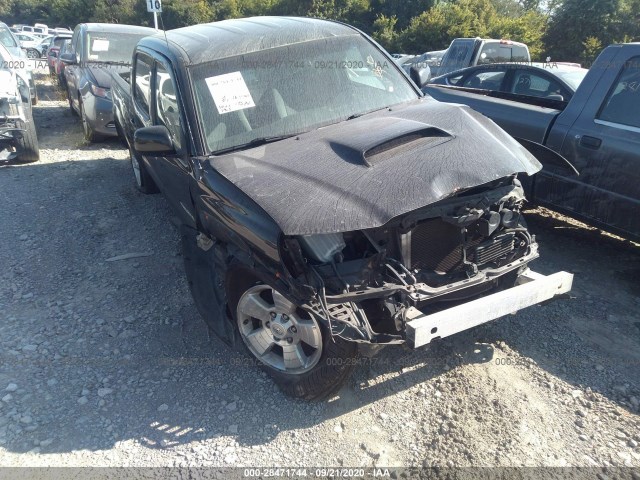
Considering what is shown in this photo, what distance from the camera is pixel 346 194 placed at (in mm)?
2611

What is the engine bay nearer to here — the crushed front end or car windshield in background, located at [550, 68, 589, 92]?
the crushed front end

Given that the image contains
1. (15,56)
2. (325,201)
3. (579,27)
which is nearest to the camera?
(325,201)

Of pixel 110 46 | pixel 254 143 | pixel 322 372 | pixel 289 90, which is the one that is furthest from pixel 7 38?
pixel 322 372

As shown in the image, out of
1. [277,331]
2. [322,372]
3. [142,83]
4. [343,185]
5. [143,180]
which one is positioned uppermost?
[343,185]

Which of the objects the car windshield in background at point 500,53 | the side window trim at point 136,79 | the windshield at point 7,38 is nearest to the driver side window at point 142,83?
the side window trim at point 136,79

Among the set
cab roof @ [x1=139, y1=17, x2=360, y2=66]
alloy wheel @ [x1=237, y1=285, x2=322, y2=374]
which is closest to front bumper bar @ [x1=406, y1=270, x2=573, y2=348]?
alloy wheel @ [x1=237, y1=285, x2=322, y2=374]

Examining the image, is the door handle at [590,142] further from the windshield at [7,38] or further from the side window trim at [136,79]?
the windshield at [7,38]

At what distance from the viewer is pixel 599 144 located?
13.3 feet

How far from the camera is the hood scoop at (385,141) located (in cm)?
293

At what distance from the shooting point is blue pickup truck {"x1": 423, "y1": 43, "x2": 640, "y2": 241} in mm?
3895

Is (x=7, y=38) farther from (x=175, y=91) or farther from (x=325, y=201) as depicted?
(x=325, y=201)

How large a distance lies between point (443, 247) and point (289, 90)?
1.62m

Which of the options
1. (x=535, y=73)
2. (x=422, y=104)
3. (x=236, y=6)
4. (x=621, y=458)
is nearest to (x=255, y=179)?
(x=422, y=104)

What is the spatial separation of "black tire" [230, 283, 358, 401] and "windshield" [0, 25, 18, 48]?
9.89 meters
